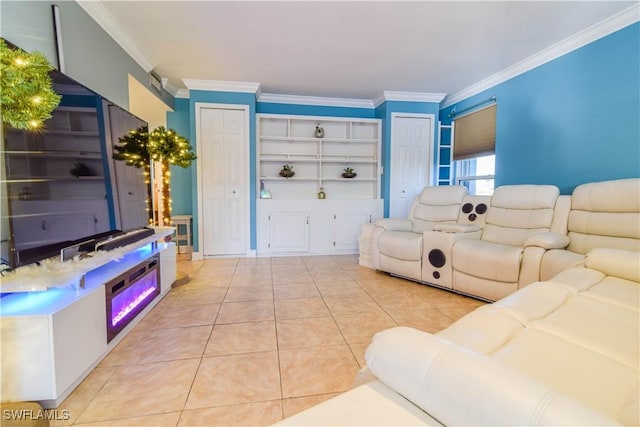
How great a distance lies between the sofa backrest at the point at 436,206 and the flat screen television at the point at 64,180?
124 inches

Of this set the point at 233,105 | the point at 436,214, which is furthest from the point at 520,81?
the point at 233,105

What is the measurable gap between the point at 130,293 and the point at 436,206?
327 cm

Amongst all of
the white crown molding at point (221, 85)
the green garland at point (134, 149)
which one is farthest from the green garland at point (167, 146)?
the white crown molding at point (221, 85)

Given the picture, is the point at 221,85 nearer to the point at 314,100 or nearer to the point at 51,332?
the point at 314,100

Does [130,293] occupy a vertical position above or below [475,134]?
below

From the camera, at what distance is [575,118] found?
9.25 feet

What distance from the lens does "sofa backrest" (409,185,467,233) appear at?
342 cm

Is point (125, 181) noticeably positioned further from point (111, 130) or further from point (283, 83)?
point (283, 83)

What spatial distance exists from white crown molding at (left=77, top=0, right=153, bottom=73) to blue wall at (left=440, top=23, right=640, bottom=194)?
13.9ft

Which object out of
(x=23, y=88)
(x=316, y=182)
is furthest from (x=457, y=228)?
(x=23, y=88)

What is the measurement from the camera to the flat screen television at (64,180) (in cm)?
129

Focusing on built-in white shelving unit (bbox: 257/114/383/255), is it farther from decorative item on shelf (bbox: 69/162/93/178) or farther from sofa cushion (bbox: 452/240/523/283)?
decorative item on shelf (bbox: 69/162/93/178)

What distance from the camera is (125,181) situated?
7.31 feet

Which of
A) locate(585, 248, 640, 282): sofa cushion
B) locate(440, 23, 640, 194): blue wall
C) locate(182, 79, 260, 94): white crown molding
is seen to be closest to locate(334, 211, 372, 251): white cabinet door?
locate(440, 23, 640, 194): blue wall
